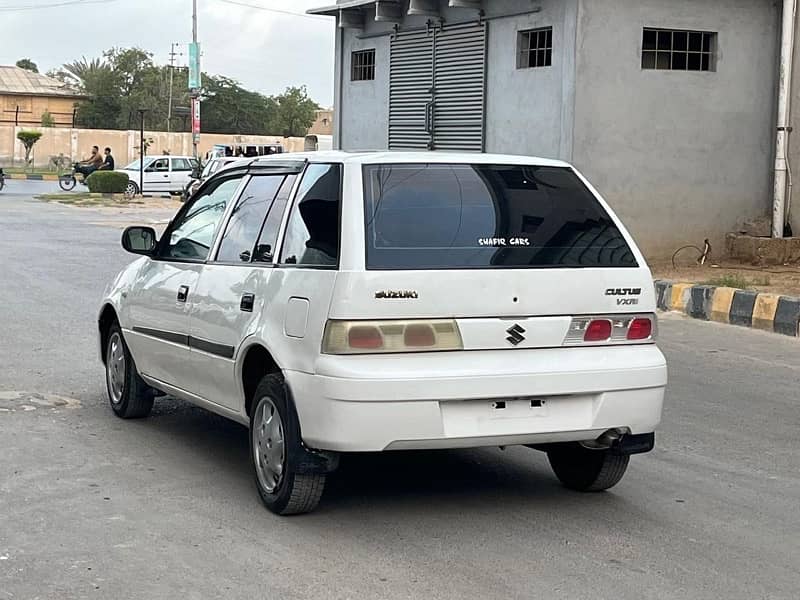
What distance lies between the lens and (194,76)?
55.1m

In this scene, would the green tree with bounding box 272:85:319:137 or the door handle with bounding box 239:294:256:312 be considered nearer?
the door handle with bounding box 239:294:256:312

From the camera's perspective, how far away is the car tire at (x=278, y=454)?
554 cm

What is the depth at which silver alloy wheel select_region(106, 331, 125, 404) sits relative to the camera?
26.0 ft

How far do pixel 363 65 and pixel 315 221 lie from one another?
17.2m

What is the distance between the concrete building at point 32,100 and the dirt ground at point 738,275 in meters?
68.9

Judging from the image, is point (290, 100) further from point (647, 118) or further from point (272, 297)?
point (272, 297)

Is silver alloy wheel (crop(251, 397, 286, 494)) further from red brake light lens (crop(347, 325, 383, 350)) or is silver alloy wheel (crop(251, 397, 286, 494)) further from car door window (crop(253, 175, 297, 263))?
car door window (crop(253, 175, 297, 263))

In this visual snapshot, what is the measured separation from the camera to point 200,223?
7.08 m

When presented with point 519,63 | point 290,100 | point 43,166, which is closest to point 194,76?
point 43,166

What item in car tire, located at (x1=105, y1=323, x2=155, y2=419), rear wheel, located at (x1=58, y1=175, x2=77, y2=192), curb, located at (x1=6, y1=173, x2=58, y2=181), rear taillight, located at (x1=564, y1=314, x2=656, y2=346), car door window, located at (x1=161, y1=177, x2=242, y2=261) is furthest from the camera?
curb, located at (x1=6, y1=173, x2=58, y2=181)

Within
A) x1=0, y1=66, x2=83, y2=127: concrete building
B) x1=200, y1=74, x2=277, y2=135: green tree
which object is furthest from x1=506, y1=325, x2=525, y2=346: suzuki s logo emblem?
x1=200, y1=74, x2=277, y2=135: green tree

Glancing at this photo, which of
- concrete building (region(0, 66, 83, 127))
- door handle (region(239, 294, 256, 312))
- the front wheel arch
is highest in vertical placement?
concrete building (region(0, 66, 83, 127))

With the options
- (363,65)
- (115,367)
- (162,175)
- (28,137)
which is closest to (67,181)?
(162,175)

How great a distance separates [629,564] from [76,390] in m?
4.87
